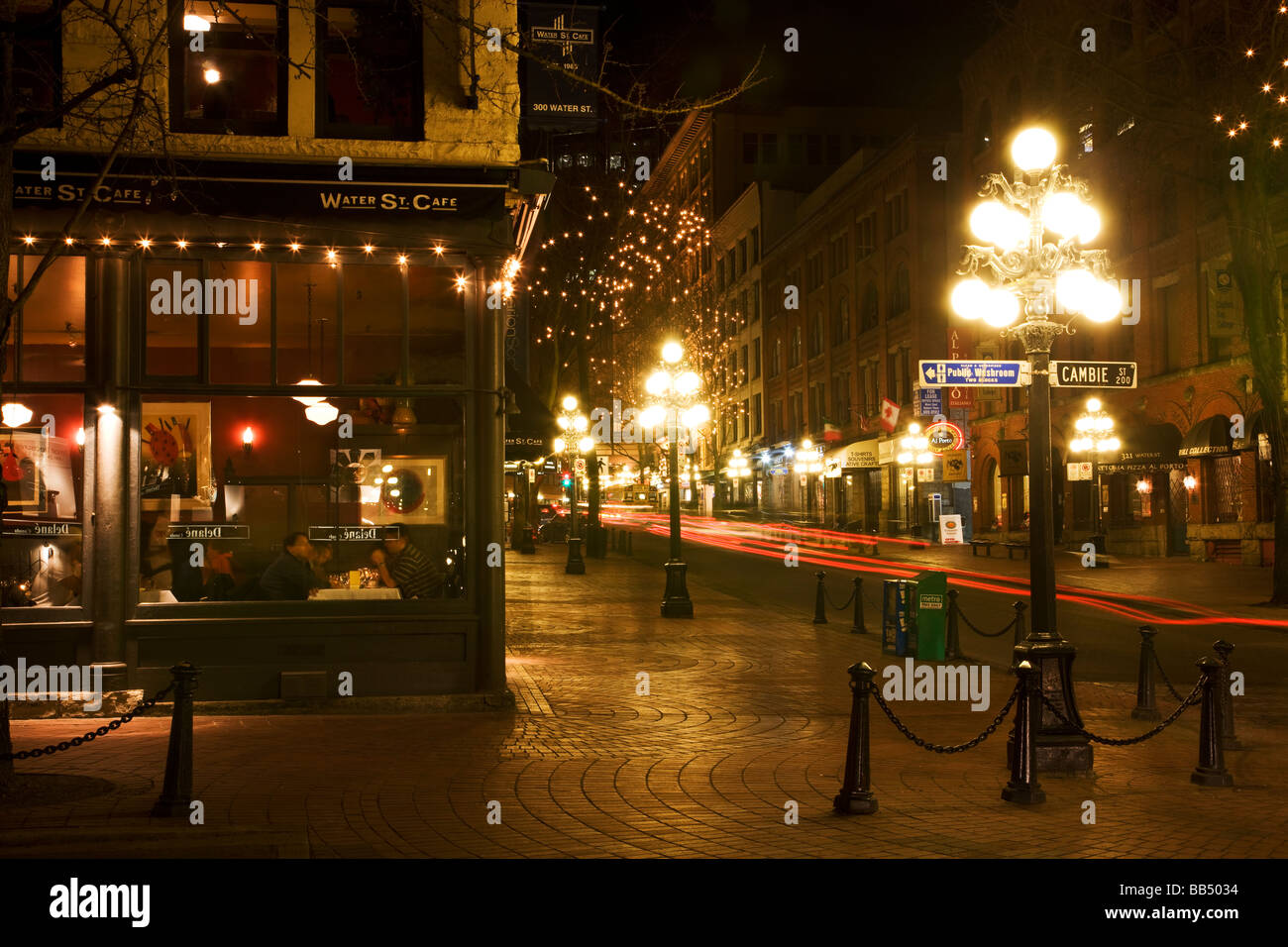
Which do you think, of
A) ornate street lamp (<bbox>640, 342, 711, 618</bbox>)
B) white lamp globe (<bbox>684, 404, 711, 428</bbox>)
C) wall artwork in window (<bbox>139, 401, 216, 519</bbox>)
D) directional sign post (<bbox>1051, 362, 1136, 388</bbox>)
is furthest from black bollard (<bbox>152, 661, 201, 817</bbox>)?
white lamp globe (<bbox>684, 404, 711, 428</bbox>)

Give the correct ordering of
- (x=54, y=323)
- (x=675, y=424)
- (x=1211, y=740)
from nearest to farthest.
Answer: (x=1211, y=740) → (x=54, y=323) → (x=675, y=424)

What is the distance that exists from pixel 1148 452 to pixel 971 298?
2864 centimetres

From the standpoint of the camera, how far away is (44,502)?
1098cm

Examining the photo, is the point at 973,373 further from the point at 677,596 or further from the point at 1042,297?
the point at 677,596

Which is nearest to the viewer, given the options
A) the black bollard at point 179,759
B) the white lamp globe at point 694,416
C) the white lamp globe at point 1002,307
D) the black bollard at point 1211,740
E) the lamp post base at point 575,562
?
the black bollard at point 179,759

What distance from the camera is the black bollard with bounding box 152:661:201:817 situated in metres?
7.14

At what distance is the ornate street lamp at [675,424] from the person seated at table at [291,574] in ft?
30.7

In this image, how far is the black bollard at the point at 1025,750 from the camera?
25.8 feet

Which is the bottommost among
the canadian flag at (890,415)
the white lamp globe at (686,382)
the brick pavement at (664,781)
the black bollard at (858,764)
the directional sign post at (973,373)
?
the brick pavement at (664,781)

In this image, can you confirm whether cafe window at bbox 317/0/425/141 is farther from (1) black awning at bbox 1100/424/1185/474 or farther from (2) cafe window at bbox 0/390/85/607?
(1) black awning at bbox 1100/424/1185/474

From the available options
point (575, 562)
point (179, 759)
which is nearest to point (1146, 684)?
point (179, 759)

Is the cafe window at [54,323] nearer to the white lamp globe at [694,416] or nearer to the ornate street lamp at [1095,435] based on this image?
the white lamp globe at [694,416]

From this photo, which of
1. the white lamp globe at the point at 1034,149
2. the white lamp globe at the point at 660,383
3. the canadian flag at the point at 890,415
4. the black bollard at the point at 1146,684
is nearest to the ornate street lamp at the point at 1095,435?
the canadian flag at the point at 890,415

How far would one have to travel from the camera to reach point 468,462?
1124cm
